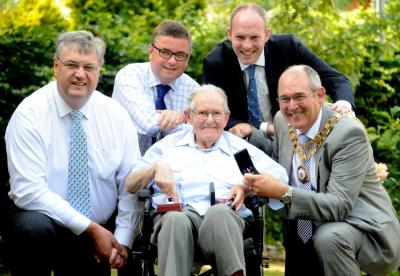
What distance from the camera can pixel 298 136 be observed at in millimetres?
5820

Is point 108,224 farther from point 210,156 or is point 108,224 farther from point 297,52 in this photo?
→ point 297,52

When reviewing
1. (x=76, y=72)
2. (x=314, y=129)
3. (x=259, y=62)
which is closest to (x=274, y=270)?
(x=259, y=62)

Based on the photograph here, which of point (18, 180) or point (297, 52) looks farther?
point (297, 52)

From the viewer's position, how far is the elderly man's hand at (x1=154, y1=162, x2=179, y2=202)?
5574mm

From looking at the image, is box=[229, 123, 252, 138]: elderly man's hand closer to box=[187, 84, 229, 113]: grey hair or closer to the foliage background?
box=[187, 84, 229, 113]: grey hair

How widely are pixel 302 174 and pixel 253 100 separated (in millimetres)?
871

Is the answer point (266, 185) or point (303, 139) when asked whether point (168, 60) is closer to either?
point (303, 139)

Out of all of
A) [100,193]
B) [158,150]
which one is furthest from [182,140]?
[100,193]

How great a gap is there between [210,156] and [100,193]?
69 cm

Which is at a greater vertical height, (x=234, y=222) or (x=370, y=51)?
(x=370, y=51)

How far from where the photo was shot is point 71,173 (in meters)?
5.71

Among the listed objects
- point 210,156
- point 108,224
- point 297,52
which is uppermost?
point 297,52

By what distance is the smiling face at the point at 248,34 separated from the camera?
20.5 ft

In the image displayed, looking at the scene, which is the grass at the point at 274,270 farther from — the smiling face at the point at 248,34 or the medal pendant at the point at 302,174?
the medal pendant at the point at 302,174
